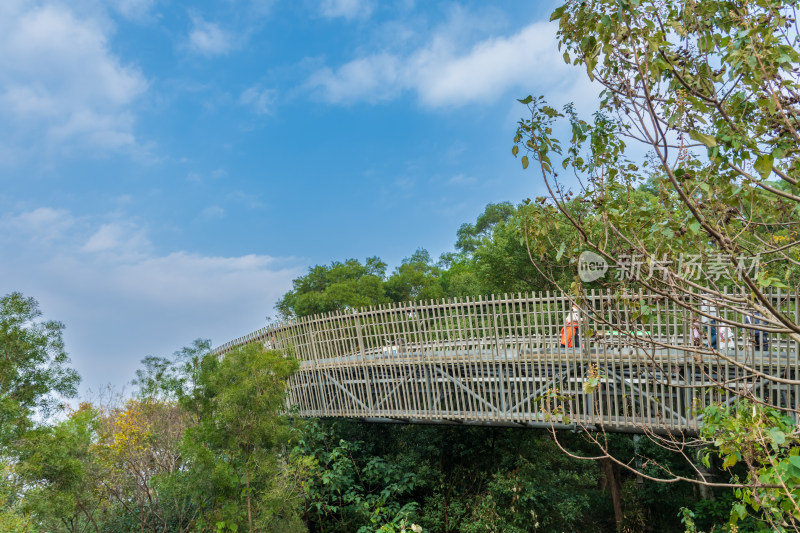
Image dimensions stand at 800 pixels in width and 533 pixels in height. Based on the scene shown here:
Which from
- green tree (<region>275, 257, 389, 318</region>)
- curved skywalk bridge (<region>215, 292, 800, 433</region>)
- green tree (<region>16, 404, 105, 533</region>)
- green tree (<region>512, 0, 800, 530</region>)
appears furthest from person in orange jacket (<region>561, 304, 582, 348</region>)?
green tree (<region>275, 257, 389, 318</region>)

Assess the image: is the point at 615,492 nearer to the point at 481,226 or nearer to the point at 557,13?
the point at 557,13

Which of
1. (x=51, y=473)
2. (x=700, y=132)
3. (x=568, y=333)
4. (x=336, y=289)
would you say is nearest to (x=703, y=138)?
(x=700, y=132)

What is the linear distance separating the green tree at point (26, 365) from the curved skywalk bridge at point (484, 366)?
3.65 metres

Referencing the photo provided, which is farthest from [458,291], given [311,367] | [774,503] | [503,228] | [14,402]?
[774,503]

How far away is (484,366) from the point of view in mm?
7031

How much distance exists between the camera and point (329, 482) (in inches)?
299

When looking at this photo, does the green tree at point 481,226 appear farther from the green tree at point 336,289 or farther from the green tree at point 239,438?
the green tree at point 239,438

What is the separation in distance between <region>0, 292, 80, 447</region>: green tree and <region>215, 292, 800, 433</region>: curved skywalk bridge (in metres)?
3.65

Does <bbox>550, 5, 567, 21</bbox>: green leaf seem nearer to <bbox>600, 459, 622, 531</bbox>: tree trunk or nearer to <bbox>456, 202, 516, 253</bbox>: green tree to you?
A: <bbox>600, 459, 622, 531</bbox>: tree trunk

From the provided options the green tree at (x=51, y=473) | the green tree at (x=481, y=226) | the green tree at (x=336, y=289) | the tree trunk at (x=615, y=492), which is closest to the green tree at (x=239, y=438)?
the green tree at (x=51, y=473)

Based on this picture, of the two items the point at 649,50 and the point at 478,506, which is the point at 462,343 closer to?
the point at 478,506

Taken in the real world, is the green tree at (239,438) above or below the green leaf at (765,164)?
below

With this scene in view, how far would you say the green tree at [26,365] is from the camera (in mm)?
5285

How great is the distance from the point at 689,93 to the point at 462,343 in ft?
16.8
